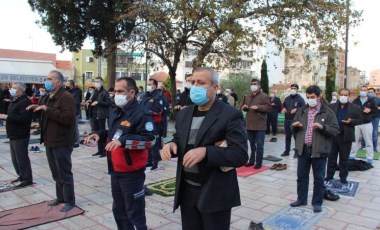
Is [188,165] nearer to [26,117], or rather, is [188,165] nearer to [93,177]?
[26,117]

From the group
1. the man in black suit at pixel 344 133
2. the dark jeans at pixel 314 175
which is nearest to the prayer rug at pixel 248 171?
the man in black suit at pixel 344 133

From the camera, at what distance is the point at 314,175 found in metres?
5.04

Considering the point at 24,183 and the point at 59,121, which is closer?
the point at 59,121

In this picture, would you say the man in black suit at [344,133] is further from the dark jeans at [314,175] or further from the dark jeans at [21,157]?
the dark jeans at [21,157]

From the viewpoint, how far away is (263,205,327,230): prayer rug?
438cm

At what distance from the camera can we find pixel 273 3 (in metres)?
12.2

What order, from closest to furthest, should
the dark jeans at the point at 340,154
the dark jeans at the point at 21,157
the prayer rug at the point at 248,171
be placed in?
the dark jeans at the point at 21,157 < the dark jeans at the point at 340,154 < the prayer rug at the point at 248,171

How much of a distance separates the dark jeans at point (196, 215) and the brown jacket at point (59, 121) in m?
2.64

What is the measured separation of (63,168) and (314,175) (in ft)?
11.9

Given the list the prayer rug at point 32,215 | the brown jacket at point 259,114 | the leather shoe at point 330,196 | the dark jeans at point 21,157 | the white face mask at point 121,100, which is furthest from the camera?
the brown jacket at point 259,114

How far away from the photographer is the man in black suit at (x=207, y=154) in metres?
2.36

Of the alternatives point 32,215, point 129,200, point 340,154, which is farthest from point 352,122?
point 32,215

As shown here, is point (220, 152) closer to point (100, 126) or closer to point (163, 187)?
point (163, 187)

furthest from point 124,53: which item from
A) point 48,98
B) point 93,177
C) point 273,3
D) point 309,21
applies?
point 48,98
